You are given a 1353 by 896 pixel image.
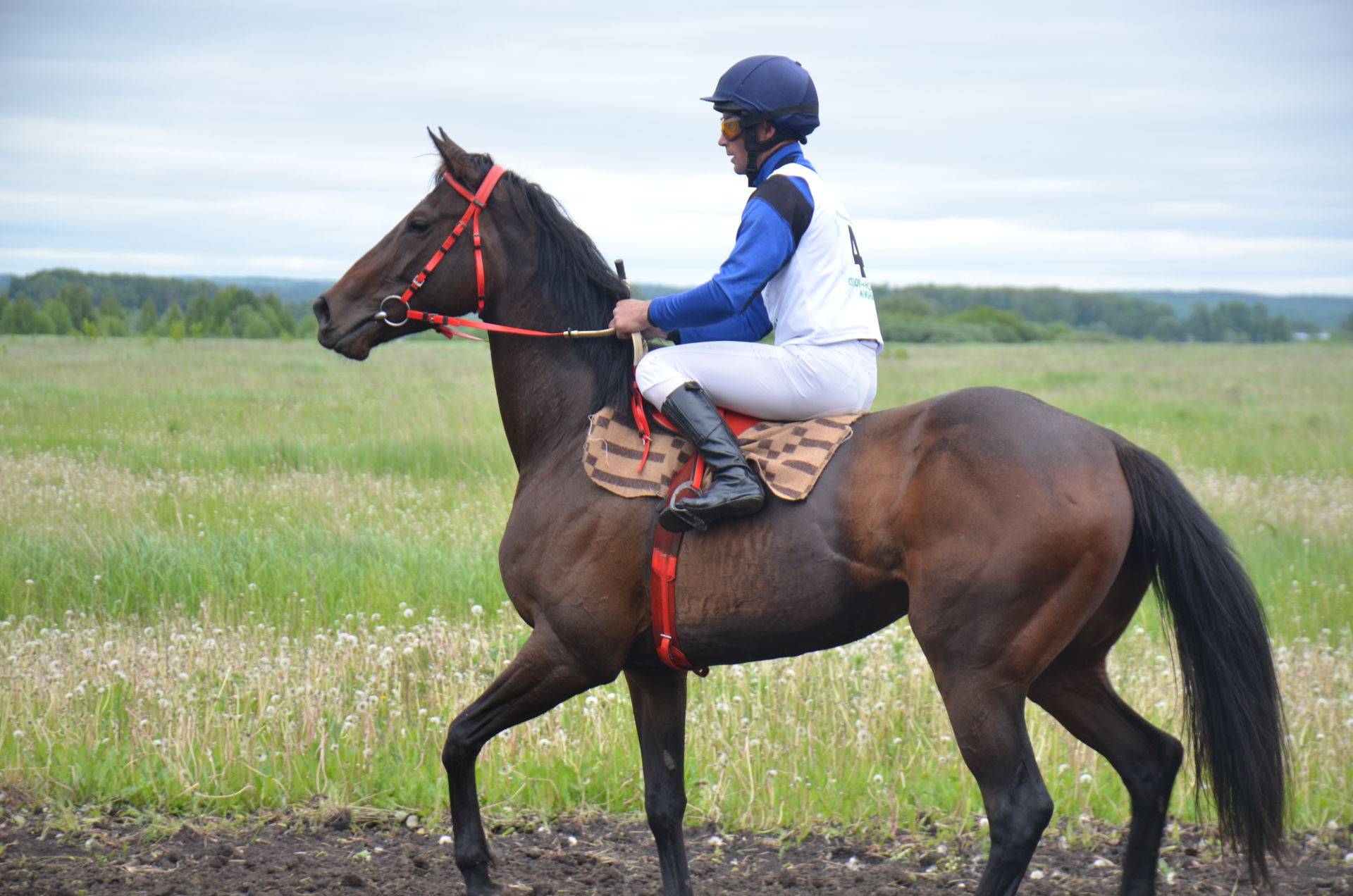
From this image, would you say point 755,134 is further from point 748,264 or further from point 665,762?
point 665,762

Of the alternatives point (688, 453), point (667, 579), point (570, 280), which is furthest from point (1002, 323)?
point (667, 579)

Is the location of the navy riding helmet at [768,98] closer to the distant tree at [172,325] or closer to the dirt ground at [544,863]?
the dirt ground at [544,863]

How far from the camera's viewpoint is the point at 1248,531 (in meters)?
10.3

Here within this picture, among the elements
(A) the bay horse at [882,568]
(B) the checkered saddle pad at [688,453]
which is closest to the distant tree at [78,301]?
(A) the bay horse at [882,568]

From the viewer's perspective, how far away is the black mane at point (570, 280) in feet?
14.3

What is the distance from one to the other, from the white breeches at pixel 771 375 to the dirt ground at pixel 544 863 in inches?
79.4

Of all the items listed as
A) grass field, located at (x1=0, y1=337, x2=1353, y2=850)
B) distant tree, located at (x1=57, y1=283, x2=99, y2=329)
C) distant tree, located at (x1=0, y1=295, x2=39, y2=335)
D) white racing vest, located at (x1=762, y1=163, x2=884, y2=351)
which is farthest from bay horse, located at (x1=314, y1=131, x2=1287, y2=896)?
distant tree, located at (x1=57, y1=283, x2=99, y2=329)

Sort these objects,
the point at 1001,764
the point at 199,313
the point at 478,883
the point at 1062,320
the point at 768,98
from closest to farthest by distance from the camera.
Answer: the point at 1001,764, the point at 768,98, the point at 478,883, the point at 199,313, the point at 1062,320

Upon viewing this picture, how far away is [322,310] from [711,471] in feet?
5.64

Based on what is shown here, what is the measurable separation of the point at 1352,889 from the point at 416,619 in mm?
5495

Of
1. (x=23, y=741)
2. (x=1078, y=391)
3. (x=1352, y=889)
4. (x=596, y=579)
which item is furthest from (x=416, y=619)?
(x=1078, y=391)

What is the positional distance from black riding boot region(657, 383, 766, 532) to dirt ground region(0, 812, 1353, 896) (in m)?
1.72

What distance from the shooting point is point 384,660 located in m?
6.16

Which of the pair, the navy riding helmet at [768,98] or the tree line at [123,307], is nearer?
the navy riding helmet at [768,98]
